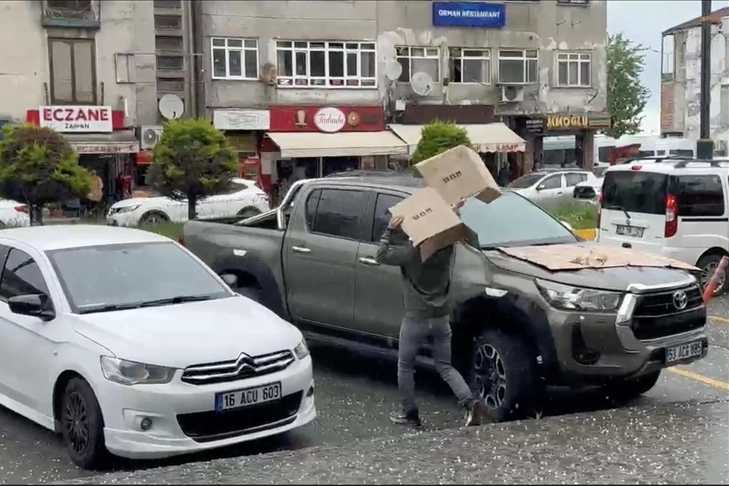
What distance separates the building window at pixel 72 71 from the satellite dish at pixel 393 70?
33.5 ft

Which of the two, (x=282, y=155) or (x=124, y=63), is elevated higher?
(x=124, y=63)

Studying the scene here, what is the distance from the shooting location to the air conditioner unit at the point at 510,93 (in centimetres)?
3738

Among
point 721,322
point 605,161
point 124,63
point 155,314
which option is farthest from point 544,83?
point 155,314

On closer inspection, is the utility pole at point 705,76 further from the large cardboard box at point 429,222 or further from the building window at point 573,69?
the building window at point 573,69

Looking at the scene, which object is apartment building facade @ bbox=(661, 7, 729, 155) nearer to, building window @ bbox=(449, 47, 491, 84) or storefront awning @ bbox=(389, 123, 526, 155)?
storefront awning @ bbox=(389, 123, 526, 155)

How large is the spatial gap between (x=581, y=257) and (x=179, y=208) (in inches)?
756

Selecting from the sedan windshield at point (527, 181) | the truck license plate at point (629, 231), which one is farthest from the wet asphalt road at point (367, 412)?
the sedan windshield at point (527, 181)

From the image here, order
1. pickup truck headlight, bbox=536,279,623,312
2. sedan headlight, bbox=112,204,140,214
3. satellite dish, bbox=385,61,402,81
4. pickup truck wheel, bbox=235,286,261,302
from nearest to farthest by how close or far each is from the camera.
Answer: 1. pickup truck headlight, bbox=536,279,623,312
2. pickup truck wheel, bbox=235,286,261,302
3. sedan headlight, bbox=112,204,140,214
4. satellite dish, bbox=385,61,402,81

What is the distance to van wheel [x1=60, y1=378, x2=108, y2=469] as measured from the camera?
19.7 feet

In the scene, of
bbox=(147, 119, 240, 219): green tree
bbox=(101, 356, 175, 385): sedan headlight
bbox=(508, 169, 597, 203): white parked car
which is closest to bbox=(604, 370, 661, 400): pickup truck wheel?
bbox=(101, 356, 175, 385): sedan headlight

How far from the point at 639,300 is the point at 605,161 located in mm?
40958

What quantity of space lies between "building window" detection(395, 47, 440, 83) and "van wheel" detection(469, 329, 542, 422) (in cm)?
2989

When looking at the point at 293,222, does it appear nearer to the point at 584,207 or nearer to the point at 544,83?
the point at 584,207

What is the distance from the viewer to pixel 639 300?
6.88 meters
